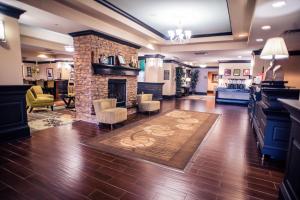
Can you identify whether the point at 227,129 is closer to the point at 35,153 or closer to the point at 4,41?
the point at 35,153

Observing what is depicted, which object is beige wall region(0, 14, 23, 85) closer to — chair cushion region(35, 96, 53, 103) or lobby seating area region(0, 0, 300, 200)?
lobby seating area region(0, 0, 300, 200)

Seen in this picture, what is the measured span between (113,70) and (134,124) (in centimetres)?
204

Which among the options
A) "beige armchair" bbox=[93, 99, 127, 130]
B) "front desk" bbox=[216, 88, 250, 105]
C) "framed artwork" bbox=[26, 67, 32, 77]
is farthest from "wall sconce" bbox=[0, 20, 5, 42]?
"framed artwork" bbox=[26, 67, 32, 77]

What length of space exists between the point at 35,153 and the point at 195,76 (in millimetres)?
15536

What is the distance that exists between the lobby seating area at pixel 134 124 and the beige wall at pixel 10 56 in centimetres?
2

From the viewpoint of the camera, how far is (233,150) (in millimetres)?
3518

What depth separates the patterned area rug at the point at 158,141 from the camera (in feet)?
10.2

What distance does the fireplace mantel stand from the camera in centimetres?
539

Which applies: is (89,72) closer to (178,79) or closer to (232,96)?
(232,96)

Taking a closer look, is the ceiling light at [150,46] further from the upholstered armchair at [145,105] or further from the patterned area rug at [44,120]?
the patterned area rug at [44,120]

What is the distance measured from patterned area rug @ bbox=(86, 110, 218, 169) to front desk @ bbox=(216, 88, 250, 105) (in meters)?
5.54

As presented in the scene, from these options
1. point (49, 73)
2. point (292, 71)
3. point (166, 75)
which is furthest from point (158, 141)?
point (49, 73)

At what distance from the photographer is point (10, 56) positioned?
12.4 feet

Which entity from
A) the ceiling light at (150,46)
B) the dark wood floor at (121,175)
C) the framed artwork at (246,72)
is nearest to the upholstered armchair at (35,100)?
the dark wood floor at (121,175)
